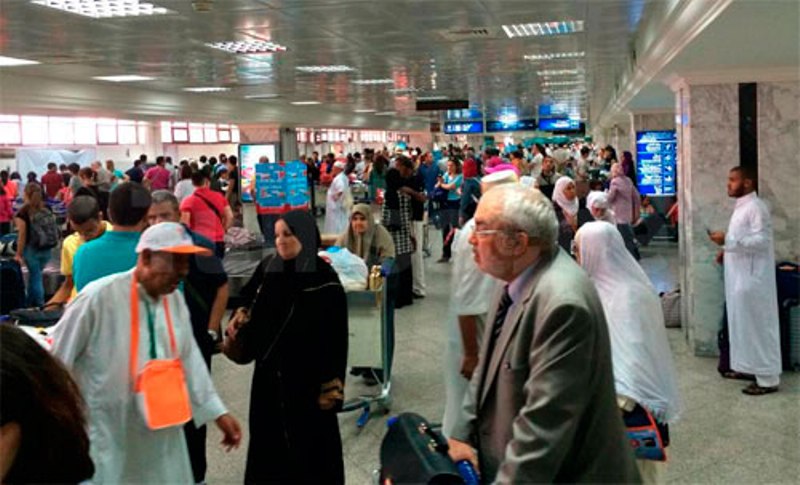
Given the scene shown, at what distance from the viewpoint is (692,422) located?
18.5 feet

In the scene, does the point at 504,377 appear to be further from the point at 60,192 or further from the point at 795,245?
the point at 60,192

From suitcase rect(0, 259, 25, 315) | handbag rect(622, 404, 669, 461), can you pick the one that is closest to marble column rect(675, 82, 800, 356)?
handbag rect(622, 404, 669, 461)

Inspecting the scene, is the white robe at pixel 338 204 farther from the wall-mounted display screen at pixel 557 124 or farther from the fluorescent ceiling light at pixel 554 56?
the wall-mounted display screen at pixel 557 124

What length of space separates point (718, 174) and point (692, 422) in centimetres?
268

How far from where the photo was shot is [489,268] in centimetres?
241

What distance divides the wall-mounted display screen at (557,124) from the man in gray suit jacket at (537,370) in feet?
95.0

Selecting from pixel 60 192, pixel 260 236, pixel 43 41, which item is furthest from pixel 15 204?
pixel 43 41

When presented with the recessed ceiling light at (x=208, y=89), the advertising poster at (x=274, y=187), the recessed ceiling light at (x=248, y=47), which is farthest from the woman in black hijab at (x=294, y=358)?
the recessed ceiling light at (x=208, y=89)

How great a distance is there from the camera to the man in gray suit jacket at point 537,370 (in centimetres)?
208

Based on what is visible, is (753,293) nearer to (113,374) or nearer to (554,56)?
(113,374)

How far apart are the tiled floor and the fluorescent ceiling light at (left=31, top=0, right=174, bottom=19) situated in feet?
10.6

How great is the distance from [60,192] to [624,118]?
51.9 feet

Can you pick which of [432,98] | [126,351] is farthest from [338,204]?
[126,351]

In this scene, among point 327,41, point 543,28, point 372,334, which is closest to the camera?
point 372,334
